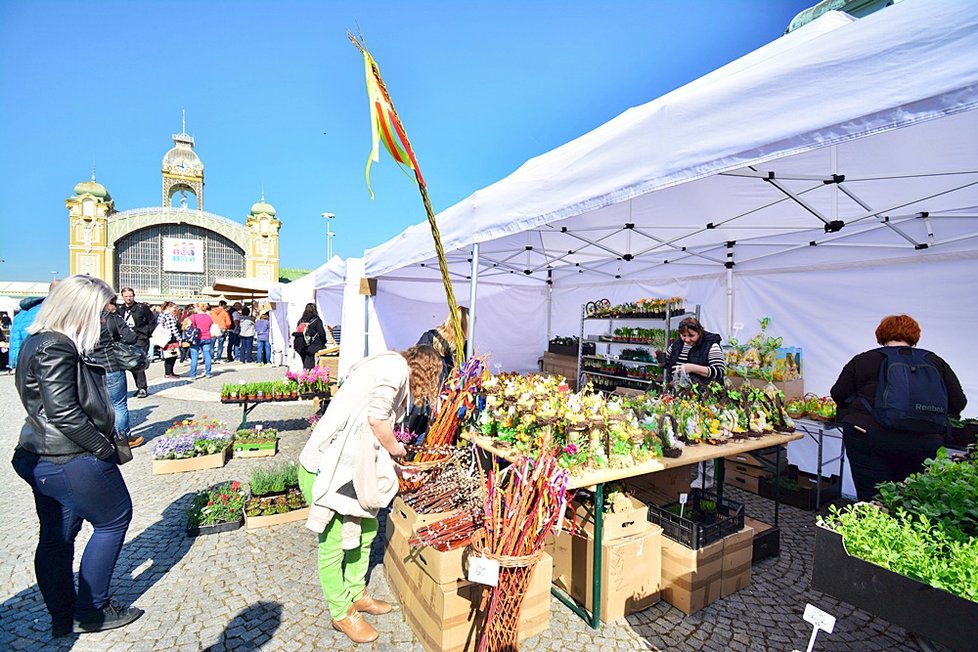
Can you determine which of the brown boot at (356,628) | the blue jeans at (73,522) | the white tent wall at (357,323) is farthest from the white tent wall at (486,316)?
the brown boot at (356,628)

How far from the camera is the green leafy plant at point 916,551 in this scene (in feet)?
3.47

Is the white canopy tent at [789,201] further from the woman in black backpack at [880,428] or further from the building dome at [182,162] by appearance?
the building dome at [182,162]

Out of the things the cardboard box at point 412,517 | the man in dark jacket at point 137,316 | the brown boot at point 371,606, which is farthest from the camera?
the man in dark jacket at point 137,316

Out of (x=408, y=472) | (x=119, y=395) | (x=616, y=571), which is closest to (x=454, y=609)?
(x=408, y=472)

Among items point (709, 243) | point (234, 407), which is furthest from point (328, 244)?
point (709, 243)

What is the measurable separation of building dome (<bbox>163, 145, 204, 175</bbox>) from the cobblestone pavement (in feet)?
178

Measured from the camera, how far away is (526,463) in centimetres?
197

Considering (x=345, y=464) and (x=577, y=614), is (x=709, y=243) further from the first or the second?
(x=345, y=464)

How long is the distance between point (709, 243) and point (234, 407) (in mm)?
7909

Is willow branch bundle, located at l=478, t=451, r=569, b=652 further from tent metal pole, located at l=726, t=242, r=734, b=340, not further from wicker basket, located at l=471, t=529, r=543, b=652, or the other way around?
tent metal pole, located at l=726, t=242, r=734, b=340

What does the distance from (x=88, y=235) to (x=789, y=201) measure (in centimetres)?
4969

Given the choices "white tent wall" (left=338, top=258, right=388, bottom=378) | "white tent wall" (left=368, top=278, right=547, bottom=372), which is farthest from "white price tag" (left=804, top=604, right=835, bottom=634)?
"white tent wall" (left=368, top=278, right=547, bottom=372)

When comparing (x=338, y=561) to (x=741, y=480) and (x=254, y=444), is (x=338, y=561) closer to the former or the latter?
(x=254, y=444)

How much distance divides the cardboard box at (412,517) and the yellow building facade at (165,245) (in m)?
44.1
